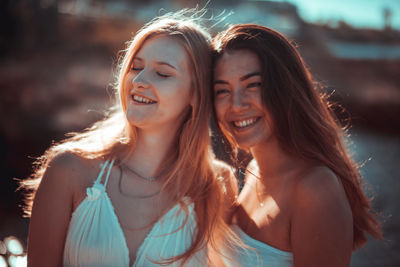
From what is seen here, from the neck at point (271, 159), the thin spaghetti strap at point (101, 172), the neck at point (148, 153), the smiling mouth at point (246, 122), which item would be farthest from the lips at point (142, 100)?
the neck at point (271, 159)

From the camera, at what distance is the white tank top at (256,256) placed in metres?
1.93

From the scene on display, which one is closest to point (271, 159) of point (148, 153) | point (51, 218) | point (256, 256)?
point (256, 256)

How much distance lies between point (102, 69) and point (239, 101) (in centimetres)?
720

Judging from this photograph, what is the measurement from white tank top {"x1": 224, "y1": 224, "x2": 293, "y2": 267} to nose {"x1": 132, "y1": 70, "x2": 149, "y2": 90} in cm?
97

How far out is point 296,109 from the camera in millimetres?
2027

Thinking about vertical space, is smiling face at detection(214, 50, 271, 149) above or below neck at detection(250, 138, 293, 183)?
above

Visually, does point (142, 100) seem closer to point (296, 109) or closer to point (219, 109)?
point (219, 109)

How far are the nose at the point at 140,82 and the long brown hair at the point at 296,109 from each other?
471 millimetres

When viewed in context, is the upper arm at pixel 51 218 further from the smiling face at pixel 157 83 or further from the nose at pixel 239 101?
the nose at pixel 239 101

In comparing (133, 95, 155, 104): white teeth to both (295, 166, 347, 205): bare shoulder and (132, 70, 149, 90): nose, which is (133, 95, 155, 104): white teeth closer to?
(132, 70, 149, 90): nose

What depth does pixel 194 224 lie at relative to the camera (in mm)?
2016

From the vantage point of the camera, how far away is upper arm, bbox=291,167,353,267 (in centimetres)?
171

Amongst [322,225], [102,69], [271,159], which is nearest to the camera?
[322,225]

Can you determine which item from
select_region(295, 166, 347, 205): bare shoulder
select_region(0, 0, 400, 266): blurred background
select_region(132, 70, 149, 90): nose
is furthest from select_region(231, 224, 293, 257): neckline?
select_region(0, 0, 400, 266): blurred background
